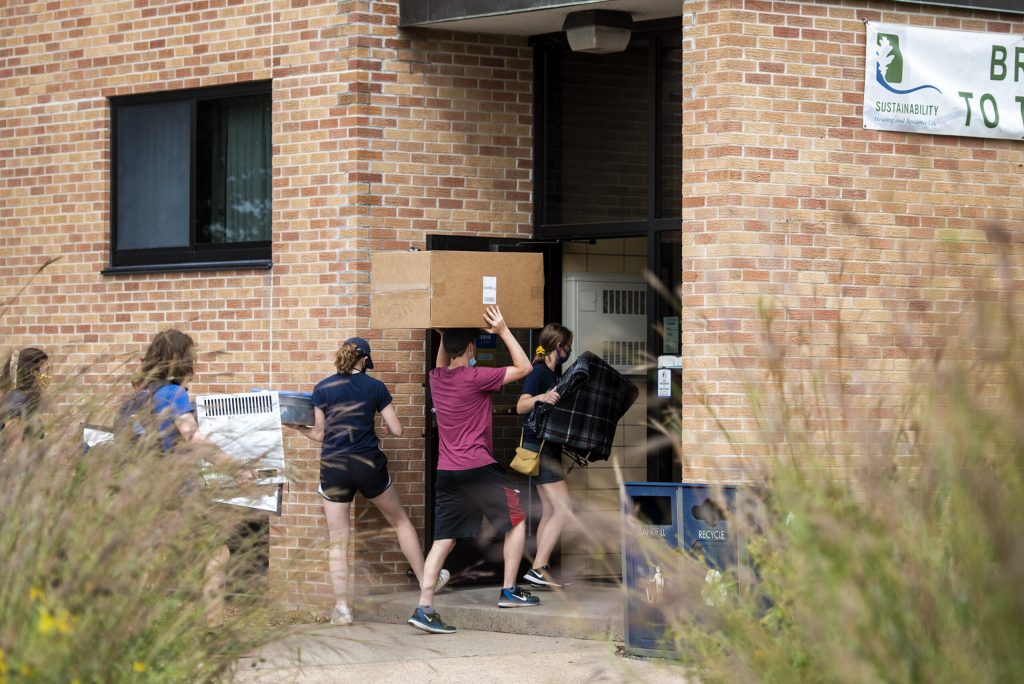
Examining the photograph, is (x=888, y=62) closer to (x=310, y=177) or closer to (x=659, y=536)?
(x=659, y=536)

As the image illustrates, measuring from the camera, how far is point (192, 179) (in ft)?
36.7

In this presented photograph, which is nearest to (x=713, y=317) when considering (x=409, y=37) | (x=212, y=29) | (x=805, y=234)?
(x=805, y=234)

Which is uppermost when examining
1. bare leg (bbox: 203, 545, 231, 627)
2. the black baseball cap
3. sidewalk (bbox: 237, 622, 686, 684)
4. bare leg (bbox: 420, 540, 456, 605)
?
the black baseball cap

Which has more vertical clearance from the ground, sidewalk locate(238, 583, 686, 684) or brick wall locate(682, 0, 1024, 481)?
brick wall locate(682, 0, 1024, 481)

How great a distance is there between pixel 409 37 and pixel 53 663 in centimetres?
702

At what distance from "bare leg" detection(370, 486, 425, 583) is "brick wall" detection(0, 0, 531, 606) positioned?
20 centimetres

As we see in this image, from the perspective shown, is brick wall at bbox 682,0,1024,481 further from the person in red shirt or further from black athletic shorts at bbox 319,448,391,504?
black athletic shorts at bbox 319,448,391,504

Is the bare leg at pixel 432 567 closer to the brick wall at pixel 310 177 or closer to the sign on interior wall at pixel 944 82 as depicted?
the brick wall at pixel 310 177

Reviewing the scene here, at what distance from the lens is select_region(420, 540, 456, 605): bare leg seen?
9.09 meters

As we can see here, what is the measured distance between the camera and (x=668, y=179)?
392 inches

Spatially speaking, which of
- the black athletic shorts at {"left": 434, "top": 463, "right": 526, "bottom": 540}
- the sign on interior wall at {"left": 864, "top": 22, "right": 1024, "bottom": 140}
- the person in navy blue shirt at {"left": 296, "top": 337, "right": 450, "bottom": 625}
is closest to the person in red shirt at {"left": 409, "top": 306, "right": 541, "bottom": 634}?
the black athletic shorts at {"left": 434, "top": 463, "right": 526, "bottom": 540}

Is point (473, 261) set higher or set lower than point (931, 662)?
higher

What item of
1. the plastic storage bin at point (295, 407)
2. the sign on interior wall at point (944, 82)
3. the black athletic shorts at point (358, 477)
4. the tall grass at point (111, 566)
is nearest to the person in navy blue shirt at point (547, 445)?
the black athletic shorts at point (358, 477)

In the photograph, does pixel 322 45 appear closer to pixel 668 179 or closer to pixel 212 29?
pixel 212 29
